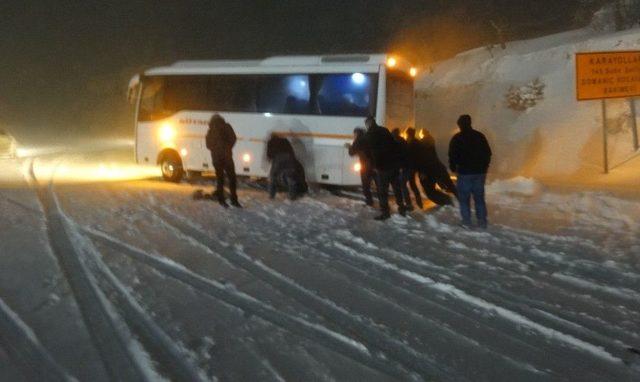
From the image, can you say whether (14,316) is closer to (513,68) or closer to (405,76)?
(405,76)

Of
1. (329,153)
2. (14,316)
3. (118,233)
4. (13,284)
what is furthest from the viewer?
(329,153)

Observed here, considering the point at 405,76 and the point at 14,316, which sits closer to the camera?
the point at 14,316

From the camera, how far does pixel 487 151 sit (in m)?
10.8

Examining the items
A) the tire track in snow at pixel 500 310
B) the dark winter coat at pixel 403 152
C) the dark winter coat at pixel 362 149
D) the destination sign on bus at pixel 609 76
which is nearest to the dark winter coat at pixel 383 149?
the dark winter coat at pixel 403 152

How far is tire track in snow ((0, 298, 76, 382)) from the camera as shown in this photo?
4.89 m

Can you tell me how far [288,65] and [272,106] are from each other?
105 cm

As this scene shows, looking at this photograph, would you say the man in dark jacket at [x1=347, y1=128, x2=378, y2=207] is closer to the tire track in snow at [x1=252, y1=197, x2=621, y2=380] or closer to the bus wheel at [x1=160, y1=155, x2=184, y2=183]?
the tire track in snow at [x1=252, y1=197, x2=621, y2=380]

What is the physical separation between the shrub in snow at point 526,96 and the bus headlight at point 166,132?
11.4m

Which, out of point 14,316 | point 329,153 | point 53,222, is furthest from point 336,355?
point 329,153

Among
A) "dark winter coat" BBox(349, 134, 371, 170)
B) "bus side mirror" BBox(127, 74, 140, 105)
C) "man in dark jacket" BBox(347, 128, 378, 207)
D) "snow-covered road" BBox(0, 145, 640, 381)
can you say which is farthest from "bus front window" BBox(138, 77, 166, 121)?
"dark winter coat" BBox(349, 134, 371, 170)

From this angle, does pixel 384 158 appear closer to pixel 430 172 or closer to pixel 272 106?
Result: pixel 430 172

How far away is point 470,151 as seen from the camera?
10758 millimetres

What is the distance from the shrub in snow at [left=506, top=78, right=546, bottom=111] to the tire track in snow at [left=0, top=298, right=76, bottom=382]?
19781 mm

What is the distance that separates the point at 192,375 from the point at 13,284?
3344mm
